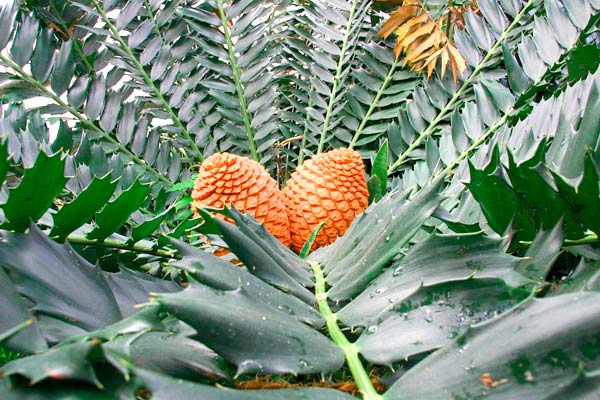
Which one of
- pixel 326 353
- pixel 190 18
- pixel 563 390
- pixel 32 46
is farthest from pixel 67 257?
pixel 190 18

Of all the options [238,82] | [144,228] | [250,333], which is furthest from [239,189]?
[250,333]

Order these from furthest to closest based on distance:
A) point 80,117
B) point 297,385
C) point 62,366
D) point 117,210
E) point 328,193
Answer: point 80,117 < point 328,193 < point 117,210 < point 297,385 < point 62,366

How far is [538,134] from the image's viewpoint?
0.56 metres

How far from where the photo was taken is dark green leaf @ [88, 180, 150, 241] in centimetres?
43

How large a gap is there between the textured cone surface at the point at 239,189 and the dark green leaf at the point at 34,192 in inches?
10.3

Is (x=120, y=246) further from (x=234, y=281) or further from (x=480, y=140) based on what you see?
(x=480, y=140)

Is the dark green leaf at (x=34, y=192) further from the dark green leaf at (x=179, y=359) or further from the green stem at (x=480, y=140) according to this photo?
the green stem at (x=480, y=140)

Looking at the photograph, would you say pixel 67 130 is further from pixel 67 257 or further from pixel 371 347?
pixel 371 347

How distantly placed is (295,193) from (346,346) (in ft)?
1.38

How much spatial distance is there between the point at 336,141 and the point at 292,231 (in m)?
0.31

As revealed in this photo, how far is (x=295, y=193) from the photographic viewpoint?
71 cm

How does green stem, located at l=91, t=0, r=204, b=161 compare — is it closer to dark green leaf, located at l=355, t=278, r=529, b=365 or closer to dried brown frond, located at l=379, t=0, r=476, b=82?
dried brown frond, located at l=379, t=0, r=476, b=82

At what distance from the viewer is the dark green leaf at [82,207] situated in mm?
394

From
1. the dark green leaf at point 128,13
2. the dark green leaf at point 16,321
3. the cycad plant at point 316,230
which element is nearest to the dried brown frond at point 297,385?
the cycad plant at point 316,230
